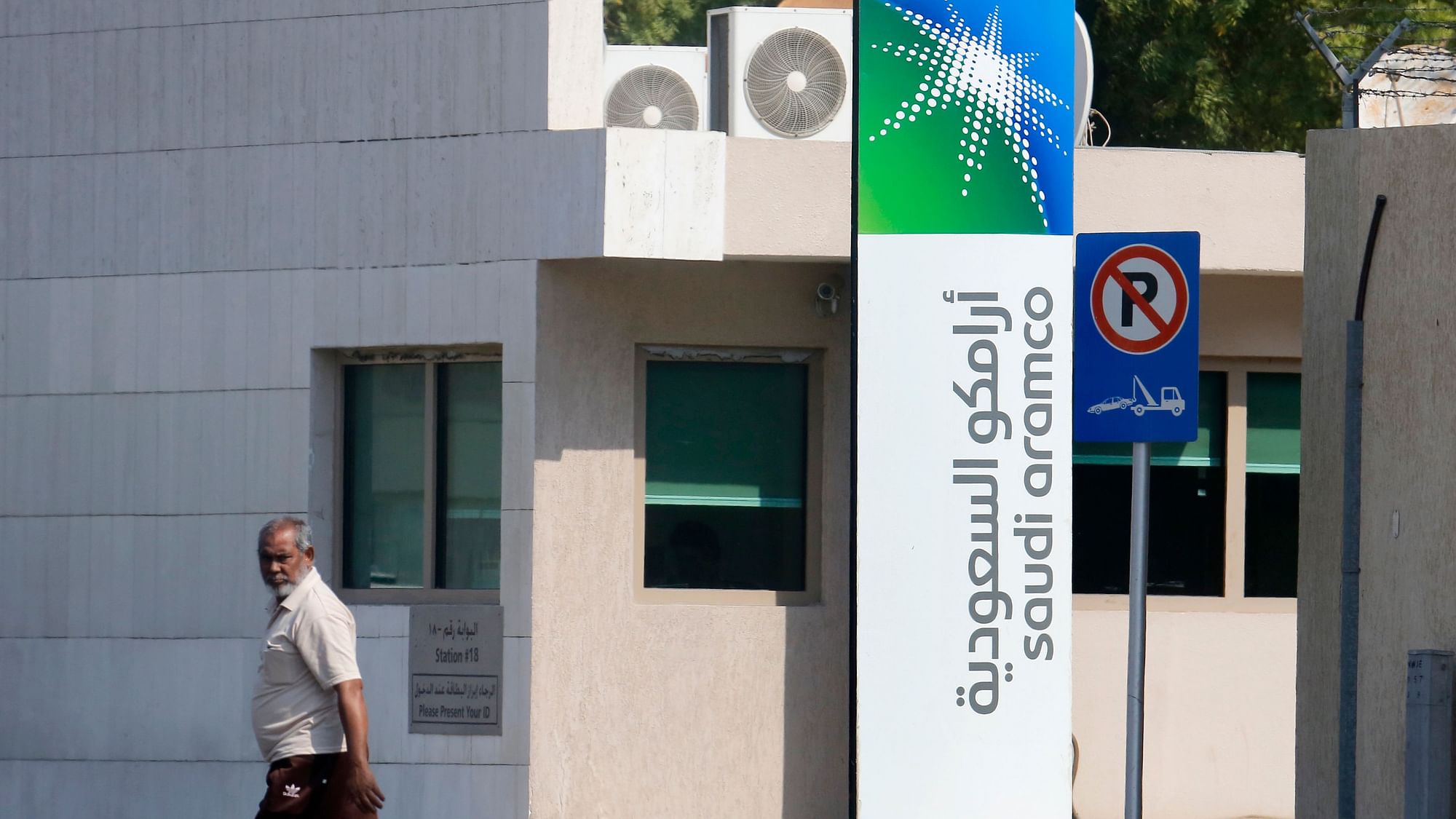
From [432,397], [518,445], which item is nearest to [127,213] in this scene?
[432,397]

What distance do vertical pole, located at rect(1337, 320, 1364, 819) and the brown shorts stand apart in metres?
3.49

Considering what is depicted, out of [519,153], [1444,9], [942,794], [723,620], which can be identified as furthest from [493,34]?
[1444,9]

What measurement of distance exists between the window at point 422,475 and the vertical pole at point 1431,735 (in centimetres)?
488

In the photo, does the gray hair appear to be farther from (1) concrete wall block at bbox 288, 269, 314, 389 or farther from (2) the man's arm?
(1) concrete wall block at bbox 288, 269, 314, 389

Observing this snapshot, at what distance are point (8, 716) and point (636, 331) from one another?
401cm

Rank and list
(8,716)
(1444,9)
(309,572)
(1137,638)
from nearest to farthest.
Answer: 1. (309,572)
2. (1137,638)
3. (8,716)
4. (1444,9)

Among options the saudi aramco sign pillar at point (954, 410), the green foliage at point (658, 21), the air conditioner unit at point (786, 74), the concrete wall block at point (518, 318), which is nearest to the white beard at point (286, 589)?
the saudi aramco sign pillar at point (954, 410)

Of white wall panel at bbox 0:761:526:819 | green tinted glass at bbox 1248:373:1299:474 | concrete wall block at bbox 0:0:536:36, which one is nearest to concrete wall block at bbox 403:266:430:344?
concrete wall block at bbox 0:0:536:36

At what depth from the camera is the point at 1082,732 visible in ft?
32.9

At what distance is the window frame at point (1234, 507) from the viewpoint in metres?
10.2

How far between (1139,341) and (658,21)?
15.6m

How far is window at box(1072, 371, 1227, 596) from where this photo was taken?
33.8 feet

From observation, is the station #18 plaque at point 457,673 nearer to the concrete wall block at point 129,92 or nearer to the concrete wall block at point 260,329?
the concrete wall block at point 260,329

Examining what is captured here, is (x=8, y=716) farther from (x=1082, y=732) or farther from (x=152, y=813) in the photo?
(x=1082, y=732)
